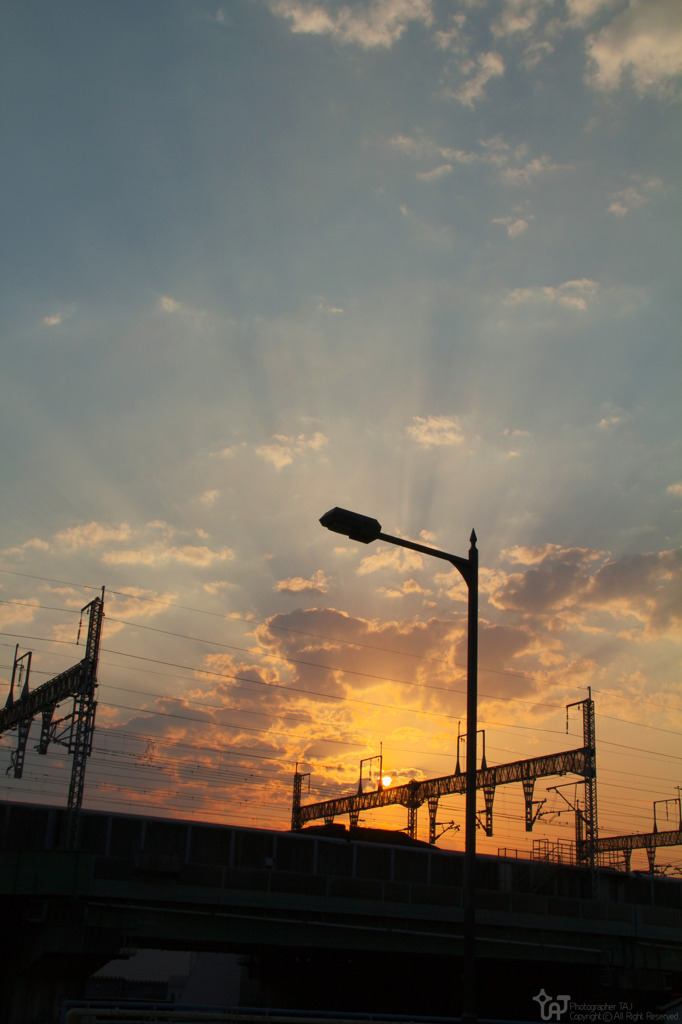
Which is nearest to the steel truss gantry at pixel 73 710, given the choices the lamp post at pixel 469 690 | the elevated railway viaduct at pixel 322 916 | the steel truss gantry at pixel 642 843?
the elevated railway viaduct at pixel 322 916

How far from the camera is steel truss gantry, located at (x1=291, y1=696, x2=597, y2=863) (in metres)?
63.0

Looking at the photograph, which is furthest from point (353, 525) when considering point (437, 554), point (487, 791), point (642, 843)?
point (642, 843)

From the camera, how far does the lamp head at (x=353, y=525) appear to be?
591 inches

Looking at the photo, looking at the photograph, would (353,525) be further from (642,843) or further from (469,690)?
(642,843)

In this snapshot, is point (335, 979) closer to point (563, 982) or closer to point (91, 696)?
point (563, 982)

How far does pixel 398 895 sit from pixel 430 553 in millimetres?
30098

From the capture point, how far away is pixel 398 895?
40.2m

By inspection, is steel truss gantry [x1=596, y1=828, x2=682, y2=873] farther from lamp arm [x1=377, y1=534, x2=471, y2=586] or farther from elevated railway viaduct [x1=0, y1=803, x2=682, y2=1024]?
lamp arm [x1=377, y1=534, x2=471, y2=586]

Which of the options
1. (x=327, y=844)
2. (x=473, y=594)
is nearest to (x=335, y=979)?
(x=327, y=844)

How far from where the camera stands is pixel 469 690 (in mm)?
15109

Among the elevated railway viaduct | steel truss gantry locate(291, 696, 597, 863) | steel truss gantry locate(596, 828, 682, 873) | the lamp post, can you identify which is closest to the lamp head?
the lamp post

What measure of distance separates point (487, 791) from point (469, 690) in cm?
6246

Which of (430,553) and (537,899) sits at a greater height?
(430,553)

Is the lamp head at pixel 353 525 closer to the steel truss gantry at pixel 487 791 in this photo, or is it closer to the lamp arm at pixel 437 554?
the lamp arm at pixel 437 554
